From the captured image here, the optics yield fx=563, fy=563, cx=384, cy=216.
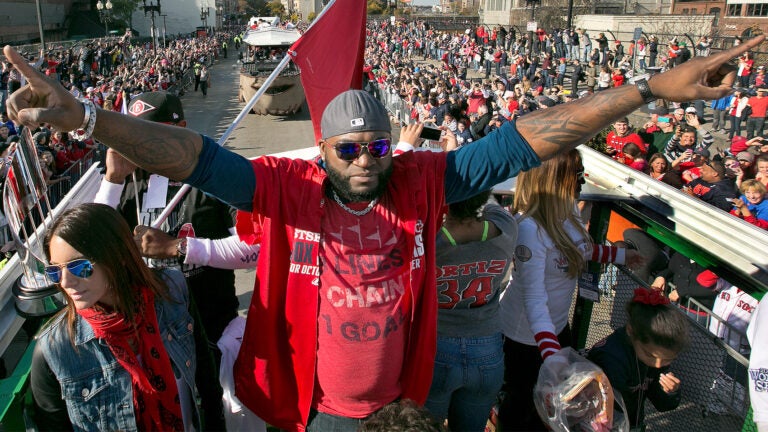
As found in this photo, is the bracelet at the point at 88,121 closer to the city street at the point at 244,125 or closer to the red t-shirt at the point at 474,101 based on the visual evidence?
the city street at the point at 244,125

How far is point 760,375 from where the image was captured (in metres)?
1.92

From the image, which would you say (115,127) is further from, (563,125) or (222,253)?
(563,125)

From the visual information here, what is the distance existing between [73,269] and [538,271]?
1803 millimetres

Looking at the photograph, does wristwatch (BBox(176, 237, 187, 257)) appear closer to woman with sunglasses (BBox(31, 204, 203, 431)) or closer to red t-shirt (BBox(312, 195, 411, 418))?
woman with sunglasses (BBox(31, 204, 203, 431))

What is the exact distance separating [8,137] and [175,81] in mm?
14767

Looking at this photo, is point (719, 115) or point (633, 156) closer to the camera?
point (633, 156)

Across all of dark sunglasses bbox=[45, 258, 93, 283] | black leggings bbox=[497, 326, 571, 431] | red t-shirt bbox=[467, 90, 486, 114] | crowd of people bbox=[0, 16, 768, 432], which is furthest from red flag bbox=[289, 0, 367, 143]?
red t-shirt bbox=[467, 90, 486, 114]

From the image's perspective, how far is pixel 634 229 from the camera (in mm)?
3600

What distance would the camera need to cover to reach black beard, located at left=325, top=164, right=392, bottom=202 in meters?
1.76

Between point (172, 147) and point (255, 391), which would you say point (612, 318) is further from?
point (172, 147)

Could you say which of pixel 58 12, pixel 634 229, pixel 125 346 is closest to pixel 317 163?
pixel 125 346

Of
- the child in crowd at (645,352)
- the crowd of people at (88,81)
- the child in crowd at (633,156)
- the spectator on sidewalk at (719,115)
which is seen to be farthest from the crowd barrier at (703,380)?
the spectator on sidewalk at (719,115)

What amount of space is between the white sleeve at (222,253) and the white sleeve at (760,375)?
185 centimetres

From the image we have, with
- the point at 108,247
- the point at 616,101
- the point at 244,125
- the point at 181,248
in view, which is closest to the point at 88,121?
the point at 108,247
